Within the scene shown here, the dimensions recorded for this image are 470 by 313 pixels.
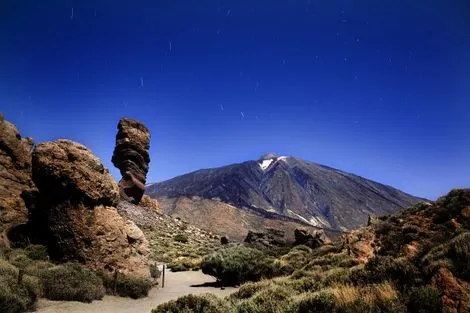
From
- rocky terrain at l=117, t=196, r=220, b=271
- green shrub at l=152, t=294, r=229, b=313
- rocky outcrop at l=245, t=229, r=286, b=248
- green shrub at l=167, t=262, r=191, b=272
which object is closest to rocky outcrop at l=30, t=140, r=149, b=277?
green shrub at l=152, t=294, r=229, b=313

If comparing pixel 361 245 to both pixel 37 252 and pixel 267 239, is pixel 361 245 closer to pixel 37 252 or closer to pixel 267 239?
pixel 37 252

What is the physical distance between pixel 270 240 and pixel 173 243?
1199cm

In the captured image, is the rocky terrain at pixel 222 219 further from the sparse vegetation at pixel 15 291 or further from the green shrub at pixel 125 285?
the sparse vegetation at pixel 15 291

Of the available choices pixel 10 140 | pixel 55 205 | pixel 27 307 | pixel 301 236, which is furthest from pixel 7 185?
pixel 301 236

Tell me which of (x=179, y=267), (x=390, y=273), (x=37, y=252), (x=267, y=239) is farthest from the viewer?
(x=267, y=239)

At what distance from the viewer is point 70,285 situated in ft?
45.0

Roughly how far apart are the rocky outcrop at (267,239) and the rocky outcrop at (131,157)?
1983cm

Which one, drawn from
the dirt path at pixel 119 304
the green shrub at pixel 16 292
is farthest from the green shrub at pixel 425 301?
the green shrub at pixel 16 292

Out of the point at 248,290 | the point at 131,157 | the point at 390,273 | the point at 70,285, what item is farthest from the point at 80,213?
the point at 131,157

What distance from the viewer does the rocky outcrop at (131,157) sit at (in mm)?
58062

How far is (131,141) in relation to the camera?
5859 centimetres

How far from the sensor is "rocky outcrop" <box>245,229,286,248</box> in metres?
47.9

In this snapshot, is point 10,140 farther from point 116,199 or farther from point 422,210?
point 422,210

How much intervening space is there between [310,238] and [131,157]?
1171 inches
